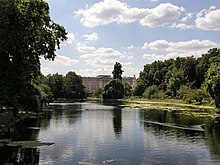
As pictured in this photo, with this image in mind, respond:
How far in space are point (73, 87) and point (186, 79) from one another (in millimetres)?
→ 73180

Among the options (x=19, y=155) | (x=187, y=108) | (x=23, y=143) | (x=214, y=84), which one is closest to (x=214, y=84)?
(x=214, y=84)

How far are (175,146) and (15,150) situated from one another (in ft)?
47.9

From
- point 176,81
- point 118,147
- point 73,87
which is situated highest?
point 176,81

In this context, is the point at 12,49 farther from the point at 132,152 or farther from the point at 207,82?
→ the point at 207,82

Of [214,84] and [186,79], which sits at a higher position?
[186,79]

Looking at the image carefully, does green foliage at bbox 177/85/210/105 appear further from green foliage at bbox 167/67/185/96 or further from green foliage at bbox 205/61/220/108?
green foliage at bbox 205/61/220/108

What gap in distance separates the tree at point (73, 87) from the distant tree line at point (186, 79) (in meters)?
32.4

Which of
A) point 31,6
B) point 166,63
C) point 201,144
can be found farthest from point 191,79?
point 31,6

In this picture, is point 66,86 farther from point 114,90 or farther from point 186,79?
point 186,79

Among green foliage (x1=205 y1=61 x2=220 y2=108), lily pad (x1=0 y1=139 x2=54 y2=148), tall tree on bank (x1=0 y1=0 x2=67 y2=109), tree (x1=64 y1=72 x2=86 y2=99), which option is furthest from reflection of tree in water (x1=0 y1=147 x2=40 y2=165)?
tree (x1=64 y1=72 x2=86 y2=99)

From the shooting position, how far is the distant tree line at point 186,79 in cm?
7356

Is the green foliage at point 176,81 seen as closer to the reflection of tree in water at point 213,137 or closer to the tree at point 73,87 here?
the tree at point 73,87

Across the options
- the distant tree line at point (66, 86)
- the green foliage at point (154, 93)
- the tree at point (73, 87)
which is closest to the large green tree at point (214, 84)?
the green foliage at point (154, 93)

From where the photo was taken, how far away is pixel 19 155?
25.0m
